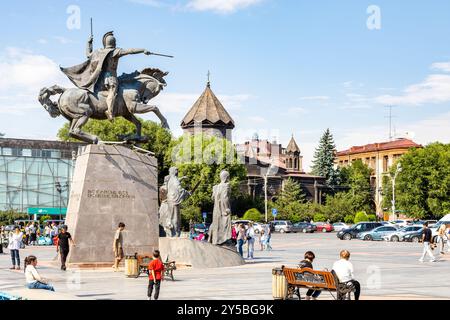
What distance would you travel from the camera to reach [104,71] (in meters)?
24.9

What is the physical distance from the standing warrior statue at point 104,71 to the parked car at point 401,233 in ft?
108

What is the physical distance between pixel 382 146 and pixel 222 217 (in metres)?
109

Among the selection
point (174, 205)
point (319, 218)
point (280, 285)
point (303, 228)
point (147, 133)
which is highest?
point (147, 133)

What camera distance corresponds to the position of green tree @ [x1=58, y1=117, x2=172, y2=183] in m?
75.0

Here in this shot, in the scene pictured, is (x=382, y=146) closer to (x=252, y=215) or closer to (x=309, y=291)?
(x=252, y=215)

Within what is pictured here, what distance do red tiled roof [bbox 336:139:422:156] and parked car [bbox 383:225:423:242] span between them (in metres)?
67.7

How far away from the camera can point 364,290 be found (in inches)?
675

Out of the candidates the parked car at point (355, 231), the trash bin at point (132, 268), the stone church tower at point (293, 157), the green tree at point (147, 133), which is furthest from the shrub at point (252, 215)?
the trash bin at point (132, 268)

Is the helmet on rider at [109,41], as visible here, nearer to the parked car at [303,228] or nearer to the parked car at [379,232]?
the parked car at [379,232]

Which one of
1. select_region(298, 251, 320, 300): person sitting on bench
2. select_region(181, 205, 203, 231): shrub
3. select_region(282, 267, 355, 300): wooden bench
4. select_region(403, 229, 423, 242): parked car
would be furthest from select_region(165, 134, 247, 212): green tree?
select_region(282, 267, 355, 300): wooden bench

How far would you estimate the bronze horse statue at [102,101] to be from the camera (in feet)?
80.3

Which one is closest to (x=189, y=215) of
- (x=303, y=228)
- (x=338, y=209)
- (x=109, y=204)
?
(x=303, y=228)

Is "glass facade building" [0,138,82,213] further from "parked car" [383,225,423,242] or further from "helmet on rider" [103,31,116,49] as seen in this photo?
"helmet on rider" [103,31,116,49]
